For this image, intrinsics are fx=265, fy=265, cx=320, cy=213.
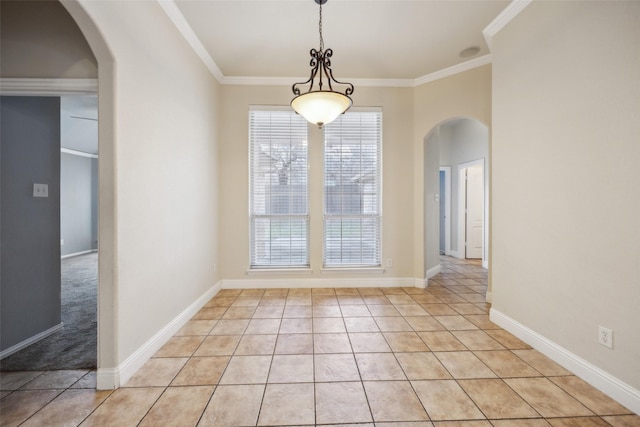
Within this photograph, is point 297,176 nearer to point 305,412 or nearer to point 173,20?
point 173,20

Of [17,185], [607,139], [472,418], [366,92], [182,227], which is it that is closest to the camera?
[472,418]

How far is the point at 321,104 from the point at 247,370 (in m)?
2.11

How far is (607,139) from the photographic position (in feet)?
5.45

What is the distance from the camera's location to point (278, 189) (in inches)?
152

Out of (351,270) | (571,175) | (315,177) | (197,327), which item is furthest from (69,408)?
(571,175)

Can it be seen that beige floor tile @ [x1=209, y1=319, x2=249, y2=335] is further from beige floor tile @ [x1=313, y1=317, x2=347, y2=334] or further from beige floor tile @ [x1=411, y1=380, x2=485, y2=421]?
beige floor tile @ [x1=411, y1=380, x2=485, y2=421]

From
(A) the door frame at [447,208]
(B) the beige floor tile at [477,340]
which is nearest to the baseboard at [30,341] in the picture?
(B) the beige floor tile at [477,340]

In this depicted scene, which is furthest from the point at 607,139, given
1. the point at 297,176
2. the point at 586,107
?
the point at 297,176

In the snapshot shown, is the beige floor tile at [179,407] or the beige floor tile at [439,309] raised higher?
the beige floor tile at [439,309]

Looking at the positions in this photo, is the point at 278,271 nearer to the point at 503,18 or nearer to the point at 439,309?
the point at 439,309

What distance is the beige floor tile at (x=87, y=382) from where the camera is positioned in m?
1.77

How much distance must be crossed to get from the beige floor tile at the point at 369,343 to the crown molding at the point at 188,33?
3.36 metres

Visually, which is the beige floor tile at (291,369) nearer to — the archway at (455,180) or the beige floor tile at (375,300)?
the beige floor tile at (375,300)

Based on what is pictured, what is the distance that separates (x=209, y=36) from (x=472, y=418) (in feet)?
12.8
